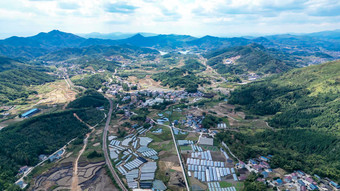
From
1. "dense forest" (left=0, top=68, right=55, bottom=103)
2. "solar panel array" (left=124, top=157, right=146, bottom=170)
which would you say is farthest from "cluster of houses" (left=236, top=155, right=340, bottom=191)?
"dense forest" (left=0, top=68, right=55, bottom=103)

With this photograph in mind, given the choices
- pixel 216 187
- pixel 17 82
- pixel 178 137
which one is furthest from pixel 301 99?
pixel 17 82

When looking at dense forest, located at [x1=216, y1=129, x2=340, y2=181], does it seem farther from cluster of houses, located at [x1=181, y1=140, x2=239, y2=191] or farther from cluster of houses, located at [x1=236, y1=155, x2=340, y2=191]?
cluster of houses, located at [x1=181, y1=140, x2=239, y2=191]

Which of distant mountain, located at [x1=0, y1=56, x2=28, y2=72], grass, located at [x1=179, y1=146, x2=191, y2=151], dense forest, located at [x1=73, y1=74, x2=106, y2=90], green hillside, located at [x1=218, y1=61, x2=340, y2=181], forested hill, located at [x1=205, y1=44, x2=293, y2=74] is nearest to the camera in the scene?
green hillside, located at [x1=218, y1=61, x2=340, y2=181]

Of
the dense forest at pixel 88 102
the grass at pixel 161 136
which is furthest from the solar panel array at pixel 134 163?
the dense forest at pixel 88 102

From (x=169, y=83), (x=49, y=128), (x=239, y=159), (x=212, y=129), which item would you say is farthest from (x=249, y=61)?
(x=49, y=128)

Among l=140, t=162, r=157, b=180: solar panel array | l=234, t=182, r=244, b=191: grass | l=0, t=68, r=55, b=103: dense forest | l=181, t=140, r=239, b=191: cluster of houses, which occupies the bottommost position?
l=234, t=182, r=244, b=191: grass

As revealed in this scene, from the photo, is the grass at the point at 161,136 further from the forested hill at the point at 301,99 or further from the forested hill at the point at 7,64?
the forested hill at the point at 7,64

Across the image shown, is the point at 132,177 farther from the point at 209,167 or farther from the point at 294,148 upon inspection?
the point at 294,148
